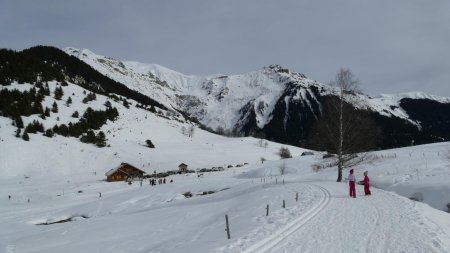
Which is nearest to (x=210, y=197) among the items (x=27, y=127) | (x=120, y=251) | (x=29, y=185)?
(x=120, y=251)

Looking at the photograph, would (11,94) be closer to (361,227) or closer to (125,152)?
(125,152)

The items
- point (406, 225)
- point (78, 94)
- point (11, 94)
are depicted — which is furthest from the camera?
point (78, 94)

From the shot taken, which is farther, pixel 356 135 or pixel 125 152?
pixel 125 152

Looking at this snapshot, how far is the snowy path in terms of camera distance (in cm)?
1357

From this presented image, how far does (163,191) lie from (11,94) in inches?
2766

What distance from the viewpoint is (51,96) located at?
117m

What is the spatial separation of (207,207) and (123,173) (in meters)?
53.9

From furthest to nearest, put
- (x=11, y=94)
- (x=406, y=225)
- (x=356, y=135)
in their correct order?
(x=11, y=94), (x=356, y=135), (x=406, y=225)

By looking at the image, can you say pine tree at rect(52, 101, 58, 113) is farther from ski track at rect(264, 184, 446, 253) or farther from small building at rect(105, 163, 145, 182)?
ski track at rect(264, 184, 446, 253)

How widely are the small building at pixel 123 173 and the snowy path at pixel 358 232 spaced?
2539 inches

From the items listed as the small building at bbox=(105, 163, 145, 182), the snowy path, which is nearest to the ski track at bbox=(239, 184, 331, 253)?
the snowy path

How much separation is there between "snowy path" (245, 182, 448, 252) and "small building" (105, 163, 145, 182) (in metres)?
64.5

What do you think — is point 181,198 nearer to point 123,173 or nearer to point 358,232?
point 358,232

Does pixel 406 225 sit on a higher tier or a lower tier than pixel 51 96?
lower
